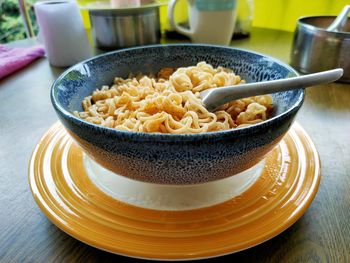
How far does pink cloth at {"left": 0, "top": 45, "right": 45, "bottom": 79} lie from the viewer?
1137 mm

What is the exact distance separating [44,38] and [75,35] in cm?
12

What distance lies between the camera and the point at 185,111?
580 millimetres

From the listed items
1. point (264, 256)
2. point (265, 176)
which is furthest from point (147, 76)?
point (264, 256)

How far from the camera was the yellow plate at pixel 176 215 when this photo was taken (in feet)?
1.32

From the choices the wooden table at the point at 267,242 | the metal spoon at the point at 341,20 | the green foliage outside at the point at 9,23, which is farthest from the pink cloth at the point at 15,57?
the green foliage outside at the point at 9,23

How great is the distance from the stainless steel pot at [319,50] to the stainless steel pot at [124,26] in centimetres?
60

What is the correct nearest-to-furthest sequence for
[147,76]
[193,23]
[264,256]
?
[264,256] < [147,76] < [193,23]

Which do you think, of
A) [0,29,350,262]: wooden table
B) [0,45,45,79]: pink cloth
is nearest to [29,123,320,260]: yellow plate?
[0,29,350,262]: wooden table

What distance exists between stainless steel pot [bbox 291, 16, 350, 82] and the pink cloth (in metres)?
1.02

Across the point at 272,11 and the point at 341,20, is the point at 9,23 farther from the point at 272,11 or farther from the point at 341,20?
the point at 341,20

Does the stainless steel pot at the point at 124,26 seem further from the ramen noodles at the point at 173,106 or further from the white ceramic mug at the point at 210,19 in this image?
the ramen noodles at the point at 173,106

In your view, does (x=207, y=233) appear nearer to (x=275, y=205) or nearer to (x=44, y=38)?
(x=275, y=205)

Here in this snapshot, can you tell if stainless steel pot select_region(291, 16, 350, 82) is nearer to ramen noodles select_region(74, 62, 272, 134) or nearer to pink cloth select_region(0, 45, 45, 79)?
ramen noodles select_region(74, 62, 272, 134)

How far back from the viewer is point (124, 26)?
1.28m
